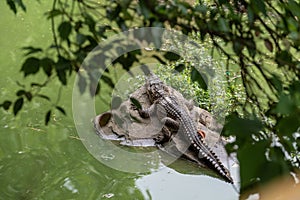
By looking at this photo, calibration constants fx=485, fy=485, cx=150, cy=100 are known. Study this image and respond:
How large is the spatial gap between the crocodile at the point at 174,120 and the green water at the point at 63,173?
125 millimetres

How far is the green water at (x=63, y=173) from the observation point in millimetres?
2836

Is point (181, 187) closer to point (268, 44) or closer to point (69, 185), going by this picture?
point (69, 185)

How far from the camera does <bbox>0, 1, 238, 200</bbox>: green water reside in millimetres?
2836

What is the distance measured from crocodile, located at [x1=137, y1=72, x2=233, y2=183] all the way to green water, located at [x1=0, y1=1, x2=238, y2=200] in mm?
125

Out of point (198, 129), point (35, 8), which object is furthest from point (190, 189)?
point (35, 8)

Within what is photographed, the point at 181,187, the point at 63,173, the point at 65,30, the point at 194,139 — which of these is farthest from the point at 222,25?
the point at 194,139

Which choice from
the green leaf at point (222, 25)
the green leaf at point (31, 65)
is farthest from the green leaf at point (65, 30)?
the green leaf at point (222, 25)

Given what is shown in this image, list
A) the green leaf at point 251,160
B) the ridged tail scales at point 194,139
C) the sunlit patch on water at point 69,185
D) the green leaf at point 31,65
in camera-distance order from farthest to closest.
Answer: the ridged tail scales at point 194,139 < the sunlit patch on water at point 69,185 < the green leaf at point 31,65 < the green leaf at point 251,160

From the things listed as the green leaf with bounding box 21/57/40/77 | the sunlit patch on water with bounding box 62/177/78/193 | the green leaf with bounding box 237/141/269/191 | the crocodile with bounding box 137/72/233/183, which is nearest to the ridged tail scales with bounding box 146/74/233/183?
the crocodile with bounding box 137/72/233/183

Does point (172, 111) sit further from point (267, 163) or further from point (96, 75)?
point (267, 163)

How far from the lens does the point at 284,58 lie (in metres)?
0.88

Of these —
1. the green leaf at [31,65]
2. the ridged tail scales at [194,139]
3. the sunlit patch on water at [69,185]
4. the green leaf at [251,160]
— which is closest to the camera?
the green leaf at [251,160]

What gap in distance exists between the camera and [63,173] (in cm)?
296

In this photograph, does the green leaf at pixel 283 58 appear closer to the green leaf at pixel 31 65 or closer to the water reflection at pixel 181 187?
the green leaf at pixel 31 65
